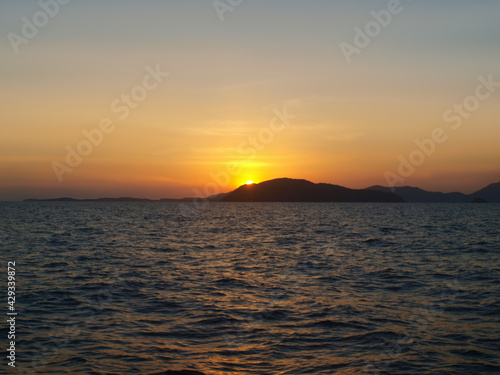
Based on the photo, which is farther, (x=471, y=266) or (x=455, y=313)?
(x=471, y=266)

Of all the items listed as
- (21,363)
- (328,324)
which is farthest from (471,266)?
(21,363)

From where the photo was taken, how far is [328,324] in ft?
57.2

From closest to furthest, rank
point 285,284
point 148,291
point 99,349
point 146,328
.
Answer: point 99,349
point 146,328
point 148,291
point 285,284

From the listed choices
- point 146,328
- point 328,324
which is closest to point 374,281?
point 328,324

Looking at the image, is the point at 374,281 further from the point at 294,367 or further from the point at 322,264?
the point at 294,367

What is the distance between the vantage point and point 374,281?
25953 mm

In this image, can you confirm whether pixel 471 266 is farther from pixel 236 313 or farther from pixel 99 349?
pixel 99 349

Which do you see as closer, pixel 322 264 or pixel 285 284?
pixel 285 284

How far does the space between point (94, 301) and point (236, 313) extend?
22.8 feet

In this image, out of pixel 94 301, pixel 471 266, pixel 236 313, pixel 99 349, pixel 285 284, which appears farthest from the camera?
pixel 471 266

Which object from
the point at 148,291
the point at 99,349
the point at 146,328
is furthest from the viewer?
the point at 148,291

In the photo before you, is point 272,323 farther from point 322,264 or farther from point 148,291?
point 322,264

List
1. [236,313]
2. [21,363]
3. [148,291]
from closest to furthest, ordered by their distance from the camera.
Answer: [21,363] < [236,313] < [148,291]

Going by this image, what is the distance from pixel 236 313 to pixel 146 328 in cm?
400
